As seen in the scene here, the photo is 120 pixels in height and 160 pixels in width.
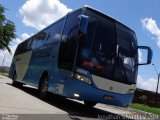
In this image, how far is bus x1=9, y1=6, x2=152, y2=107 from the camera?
12.2m

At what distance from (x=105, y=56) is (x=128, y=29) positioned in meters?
1.78

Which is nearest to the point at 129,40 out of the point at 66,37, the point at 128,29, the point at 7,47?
the point at 128,29

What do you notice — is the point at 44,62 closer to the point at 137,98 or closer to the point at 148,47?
the point at 148,47

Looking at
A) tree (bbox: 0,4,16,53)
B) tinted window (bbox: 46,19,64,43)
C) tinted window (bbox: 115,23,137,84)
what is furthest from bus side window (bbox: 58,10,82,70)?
tree (bbox: 0,4,16,53)

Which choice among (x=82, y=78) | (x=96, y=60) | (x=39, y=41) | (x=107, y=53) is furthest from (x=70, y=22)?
(x=39, y=41)

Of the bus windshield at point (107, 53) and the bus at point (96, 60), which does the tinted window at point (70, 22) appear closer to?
the bus at point (96, 60)

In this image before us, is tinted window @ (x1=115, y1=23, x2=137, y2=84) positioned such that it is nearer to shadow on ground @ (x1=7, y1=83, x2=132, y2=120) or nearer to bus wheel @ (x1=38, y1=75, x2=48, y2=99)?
shadow on ground @ (x1=7, y1=83, x2=132, y2=120)

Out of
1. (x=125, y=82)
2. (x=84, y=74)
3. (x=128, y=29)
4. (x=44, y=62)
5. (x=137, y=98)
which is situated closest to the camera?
(x=84, y=74)

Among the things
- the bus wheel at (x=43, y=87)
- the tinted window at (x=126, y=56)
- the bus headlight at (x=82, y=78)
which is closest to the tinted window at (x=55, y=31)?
the bus wheel at (x=43, y=87)

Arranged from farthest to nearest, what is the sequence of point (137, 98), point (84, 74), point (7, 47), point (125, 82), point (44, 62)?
1. point (7, 47)
2. point (137, 98)
3. point (44, 62)
4. point (125, 82)
5. point (84, 74)

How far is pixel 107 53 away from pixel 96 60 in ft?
1.64

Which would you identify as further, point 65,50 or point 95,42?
point 65,50

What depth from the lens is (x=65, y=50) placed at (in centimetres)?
1346

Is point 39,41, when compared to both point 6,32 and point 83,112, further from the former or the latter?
point 6,32
